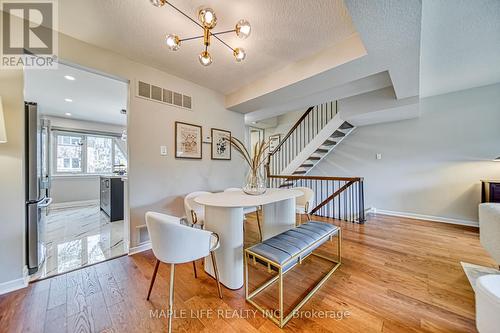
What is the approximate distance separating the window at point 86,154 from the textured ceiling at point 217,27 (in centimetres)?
463

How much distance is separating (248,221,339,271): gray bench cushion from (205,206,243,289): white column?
0.20 m

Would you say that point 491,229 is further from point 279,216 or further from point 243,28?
point 243,28

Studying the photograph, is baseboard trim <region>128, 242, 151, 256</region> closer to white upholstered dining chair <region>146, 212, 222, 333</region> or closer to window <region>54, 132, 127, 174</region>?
white upholstered dining chair <region>146, 212, 222, 333</region>

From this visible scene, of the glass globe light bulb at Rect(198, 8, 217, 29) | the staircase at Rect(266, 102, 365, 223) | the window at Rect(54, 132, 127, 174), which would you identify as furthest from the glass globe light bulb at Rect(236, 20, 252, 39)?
the window at Rect(54, 132, 127, 174)

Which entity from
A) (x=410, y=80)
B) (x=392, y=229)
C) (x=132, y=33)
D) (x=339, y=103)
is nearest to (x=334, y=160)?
(x=339, y=103)

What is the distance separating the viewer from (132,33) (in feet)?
6.29

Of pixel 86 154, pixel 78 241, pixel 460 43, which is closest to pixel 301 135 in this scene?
pixel 460 43

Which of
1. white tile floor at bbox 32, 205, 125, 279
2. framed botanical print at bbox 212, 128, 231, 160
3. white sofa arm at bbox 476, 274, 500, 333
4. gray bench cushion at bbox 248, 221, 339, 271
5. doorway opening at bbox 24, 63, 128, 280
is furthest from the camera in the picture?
framed botanical print at bbox 212, 128, 231, 160

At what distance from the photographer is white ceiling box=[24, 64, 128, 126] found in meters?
2.88

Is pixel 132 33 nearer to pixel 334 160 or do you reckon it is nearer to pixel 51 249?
pixel 51 249

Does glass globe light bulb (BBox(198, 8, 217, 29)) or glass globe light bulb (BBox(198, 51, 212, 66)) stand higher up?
glass globe light bulb (BBox(198, 8, 217, 29))

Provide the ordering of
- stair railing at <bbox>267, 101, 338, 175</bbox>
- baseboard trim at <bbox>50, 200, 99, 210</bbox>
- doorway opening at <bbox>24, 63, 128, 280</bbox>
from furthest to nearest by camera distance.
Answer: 1. stair railing at <bbox>267, 101, 338, 175</bbox>
2. baseboard trim at <bbox>50, 200, 99, 210</bbox>
3. doorway opening at <bbox>24, 63, 128, 280</bbox>

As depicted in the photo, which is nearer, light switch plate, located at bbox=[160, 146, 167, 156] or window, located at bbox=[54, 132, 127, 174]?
light switch plate, located at bbox=[160, 146, 167, 156]

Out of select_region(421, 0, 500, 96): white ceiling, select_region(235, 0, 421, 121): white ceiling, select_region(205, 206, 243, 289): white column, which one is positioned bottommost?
select_region(205, 206, 243, 289): white column
